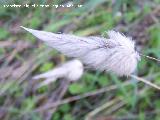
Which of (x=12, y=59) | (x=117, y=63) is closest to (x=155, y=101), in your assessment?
(x=12, y=59)

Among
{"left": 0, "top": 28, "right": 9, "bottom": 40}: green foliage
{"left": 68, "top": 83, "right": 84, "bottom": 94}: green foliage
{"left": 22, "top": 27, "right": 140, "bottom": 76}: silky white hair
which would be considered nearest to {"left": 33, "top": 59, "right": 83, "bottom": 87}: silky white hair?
{"left": 68, "top": 83, "right": 84, "bottom": 94}: green foliage

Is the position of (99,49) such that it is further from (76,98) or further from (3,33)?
(3,33)

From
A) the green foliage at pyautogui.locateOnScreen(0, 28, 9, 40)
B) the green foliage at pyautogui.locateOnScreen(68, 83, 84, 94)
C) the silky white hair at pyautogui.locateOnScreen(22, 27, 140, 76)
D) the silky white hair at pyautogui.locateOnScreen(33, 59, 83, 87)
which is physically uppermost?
the green foliage at pyautogui.locateOnScreen(0, 28, 9, 40)

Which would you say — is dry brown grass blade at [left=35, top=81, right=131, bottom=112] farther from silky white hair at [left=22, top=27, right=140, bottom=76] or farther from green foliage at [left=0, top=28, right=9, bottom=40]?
silky white hair at [left=22, top=27, right=140, bottom=76]

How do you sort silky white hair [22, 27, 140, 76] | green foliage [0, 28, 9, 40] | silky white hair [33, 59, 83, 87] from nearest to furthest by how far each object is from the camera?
1. silky white hair [22, 27, 140, 76]
2. silky white hair [33, 59, 83, 87]
3. green foliage [0, 28, 9, 40]

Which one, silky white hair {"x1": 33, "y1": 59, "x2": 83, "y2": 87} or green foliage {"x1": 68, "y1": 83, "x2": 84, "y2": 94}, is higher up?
silky white hair {"x1": 33, "y1": 59, "x2": 83, "y2": 87}

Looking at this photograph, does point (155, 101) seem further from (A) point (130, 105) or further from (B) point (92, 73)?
(B) point (92, 73)

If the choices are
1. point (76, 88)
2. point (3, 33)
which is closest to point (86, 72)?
point (76, 88)
